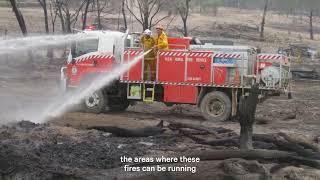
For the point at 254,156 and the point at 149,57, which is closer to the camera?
the point at 254,156

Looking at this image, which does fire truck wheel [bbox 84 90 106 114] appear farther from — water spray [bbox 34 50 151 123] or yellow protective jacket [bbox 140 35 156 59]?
yellow protective jacket [bbox 140 35 156 59]

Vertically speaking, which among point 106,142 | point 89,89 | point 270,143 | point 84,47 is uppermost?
Answer: point 84,47

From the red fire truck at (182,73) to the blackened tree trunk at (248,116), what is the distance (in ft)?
21.0

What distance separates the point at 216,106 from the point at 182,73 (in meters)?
1.40

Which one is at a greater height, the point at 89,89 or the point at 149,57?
the point at 149,57

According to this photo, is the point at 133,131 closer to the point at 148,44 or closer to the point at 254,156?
the point at 254,156

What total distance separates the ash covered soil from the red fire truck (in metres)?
0.67

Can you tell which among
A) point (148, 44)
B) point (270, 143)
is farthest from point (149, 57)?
point (270, 143)

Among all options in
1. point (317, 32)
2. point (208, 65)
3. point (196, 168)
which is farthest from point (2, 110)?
point (317, 32)

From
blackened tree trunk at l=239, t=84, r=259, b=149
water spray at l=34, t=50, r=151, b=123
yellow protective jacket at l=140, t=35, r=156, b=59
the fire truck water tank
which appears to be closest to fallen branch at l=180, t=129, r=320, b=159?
blackened tree trunk at l=239, t=84, r=259, b=149

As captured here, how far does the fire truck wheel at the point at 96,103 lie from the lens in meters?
18.3

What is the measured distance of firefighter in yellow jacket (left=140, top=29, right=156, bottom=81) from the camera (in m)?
17.7

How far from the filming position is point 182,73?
57.0 ft

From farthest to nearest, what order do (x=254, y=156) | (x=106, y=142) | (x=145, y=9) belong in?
(x=145, y=9), (x=106, y=142), (x=254, y=156)
